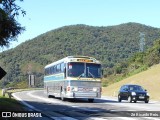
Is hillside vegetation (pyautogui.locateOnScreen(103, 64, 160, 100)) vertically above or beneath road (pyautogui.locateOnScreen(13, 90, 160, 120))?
above

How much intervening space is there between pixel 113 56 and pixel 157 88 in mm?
101452

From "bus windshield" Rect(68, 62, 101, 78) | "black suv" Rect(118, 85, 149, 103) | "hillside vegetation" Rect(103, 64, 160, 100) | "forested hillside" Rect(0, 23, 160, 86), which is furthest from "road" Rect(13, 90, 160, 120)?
"forested hillside" Rect(0, 23, 160, 86)

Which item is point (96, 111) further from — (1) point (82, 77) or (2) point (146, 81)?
(2) point (146, 81)

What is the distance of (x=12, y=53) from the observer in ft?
545

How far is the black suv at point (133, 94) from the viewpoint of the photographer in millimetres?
36156

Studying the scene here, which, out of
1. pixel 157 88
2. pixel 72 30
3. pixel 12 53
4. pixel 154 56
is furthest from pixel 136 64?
pixel 72 30

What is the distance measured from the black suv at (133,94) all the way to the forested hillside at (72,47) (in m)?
103

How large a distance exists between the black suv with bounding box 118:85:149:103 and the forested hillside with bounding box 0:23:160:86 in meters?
103

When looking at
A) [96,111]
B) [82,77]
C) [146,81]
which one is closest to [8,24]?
[96,111]

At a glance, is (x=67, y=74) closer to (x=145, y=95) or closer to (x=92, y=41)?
(x=145, y=95)

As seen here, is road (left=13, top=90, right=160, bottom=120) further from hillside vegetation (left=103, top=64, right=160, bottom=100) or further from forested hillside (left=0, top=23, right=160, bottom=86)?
forested hillside (left=0, top=23, right=160, bottom=86)

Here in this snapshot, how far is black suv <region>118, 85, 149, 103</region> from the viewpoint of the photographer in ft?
119

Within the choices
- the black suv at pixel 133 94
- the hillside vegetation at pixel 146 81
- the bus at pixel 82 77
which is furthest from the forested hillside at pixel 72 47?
the bus at pixel 82 77

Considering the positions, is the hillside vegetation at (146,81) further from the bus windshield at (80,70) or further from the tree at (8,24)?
the tree at (8,24)
